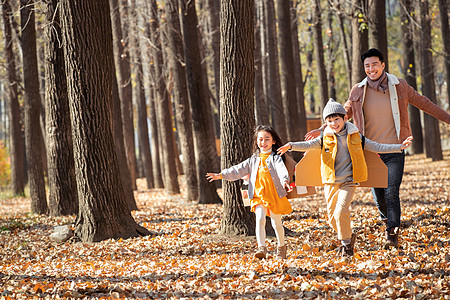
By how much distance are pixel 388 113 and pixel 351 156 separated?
0.98 metres

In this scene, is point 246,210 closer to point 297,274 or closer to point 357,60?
point 297,274

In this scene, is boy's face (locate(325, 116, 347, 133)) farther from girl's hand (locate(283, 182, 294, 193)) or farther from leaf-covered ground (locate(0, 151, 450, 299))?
leaf-covered ground (locate(0, 151, 450, 299))

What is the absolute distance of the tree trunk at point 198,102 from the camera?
13.0 m

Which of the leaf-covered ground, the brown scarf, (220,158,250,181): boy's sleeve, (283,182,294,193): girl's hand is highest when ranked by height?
the brown scarf

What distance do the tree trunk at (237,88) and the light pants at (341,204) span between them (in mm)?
1890

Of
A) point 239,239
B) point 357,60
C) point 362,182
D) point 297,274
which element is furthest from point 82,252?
point 357,60

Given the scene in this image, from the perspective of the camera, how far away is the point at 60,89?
37.6 feet

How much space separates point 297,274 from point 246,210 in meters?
2.60

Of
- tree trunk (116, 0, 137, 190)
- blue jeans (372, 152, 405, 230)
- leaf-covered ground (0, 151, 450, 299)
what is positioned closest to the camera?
leaf-covered ground (0, 151, 450, 299)

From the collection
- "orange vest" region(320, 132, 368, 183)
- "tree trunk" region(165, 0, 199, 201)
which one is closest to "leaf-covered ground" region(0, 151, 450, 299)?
"orange vest" region(320, 132, 368, 183)

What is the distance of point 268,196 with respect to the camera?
622 centimetres

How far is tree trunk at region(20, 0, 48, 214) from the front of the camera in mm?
13219

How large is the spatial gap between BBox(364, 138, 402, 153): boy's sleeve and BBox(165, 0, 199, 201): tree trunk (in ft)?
27.6

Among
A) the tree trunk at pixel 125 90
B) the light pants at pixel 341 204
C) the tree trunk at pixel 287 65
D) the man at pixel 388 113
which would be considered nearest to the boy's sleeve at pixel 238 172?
the man at pixel 388 113
